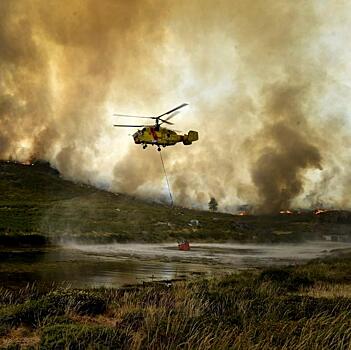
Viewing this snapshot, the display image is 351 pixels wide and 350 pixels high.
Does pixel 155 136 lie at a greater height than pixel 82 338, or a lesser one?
greater

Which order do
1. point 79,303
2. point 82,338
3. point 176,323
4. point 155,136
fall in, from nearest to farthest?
point 82,338, point 176,323, point 79,303, point 155,136

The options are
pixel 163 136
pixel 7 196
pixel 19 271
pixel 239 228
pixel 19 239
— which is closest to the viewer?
pixel 19 271

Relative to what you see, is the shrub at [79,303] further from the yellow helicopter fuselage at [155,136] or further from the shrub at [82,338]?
the yellow helicopter fuselage at [155,136]

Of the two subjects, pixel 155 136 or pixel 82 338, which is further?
pixel 155 136

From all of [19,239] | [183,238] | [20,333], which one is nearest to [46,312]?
[20,333]

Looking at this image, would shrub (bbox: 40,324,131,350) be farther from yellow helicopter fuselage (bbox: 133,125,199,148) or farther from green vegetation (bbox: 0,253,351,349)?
yellow helicopter fuselage (bbox: 133,125,199,148)

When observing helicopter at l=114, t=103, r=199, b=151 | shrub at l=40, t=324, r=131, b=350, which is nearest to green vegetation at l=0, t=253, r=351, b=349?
shrub at l=40, t=324, r=131, b=350

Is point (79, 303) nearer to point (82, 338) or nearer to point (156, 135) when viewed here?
point (82, 338)

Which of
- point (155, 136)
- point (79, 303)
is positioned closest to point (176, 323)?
point (79, 303)

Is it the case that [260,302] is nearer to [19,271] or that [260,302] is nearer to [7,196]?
[19,271]

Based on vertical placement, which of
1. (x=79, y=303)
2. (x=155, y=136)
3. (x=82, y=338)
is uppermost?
(x=155, y=136)

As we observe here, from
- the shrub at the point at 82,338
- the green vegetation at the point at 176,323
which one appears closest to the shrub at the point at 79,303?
the green vegetation at the point at 176,323
